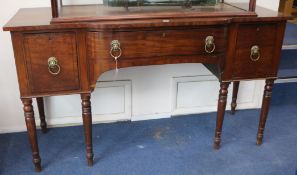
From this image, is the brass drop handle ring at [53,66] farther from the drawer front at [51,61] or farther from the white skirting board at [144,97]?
the white skirting board at [144,97]

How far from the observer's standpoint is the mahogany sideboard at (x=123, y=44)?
137cm

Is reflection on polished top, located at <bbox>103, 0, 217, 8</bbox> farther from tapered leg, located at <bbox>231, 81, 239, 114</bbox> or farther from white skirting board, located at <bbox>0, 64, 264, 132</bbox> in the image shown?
tapered leg, located at <bbox>231, 81, 239, 114</bbox>

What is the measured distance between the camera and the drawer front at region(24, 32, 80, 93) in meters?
1.35

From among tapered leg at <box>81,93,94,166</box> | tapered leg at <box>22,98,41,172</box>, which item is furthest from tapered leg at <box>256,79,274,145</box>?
tapered leg at <box>22,98,41,172</box>

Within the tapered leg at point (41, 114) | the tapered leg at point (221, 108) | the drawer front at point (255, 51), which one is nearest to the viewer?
the drawer front at point (255, 51)

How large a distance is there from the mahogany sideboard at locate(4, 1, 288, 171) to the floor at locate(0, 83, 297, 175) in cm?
14

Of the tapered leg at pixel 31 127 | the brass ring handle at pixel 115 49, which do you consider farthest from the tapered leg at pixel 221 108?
the tapered leg at pixel 31 127

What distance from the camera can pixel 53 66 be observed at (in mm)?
1387

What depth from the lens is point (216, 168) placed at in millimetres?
1677

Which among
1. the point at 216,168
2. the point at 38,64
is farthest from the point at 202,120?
the point at 38,64

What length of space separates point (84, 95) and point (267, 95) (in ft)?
3.30

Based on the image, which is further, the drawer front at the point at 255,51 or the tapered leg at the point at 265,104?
the tapered leg at the point at 265,104

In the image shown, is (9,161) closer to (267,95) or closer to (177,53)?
(177,53)

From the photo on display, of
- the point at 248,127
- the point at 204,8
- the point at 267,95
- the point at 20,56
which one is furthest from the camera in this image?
the point at 248,127
